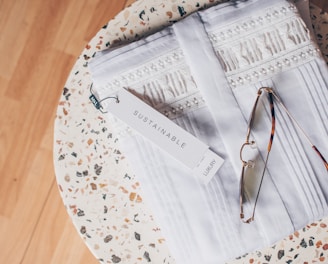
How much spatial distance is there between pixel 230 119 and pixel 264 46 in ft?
0.41

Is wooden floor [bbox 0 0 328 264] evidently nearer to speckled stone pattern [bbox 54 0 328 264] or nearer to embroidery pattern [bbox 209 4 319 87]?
speckled stone pattern [bbox 54 0 328 264]

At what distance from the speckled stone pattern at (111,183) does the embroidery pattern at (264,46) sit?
0.34 ft

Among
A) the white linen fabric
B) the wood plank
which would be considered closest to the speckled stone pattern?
the white linen fabric

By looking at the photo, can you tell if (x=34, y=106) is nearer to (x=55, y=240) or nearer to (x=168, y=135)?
(x=55, y=240)

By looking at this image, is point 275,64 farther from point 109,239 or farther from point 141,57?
point 109,239

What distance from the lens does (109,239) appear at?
715 mm

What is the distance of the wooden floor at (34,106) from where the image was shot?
1.04 m

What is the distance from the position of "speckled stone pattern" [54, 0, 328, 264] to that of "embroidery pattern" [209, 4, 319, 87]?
0.34ft

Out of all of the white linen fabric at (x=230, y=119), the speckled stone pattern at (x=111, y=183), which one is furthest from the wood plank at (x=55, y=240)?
the white linen fabric at (x=230, y=119)

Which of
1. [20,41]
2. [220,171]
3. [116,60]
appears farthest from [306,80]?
[20,41]

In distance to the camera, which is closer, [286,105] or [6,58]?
[286,105]

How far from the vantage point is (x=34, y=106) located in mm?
1064

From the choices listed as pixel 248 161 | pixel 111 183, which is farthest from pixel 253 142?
pixel 111 183

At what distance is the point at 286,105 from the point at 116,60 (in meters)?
0.28
